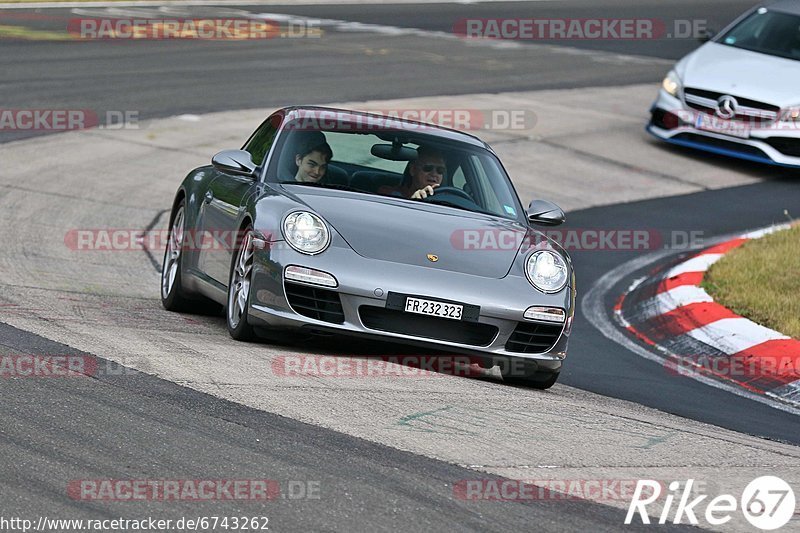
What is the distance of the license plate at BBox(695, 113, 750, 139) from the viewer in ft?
55.6

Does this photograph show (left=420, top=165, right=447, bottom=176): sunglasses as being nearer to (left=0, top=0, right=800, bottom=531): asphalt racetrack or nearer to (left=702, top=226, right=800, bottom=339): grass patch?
(left=0, top=0, right=800, bottom=531): asphalt racetrack

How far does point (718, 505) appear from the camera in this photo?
5555 millimetres

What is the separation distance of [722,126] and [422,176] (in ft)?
29.9

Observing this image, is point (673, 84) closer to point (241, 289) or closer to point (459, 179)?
point (459, 179)

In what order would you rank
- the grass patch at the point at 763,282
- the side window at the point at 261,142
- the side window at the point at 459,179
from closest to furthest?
the side window at the point at 459,179, the side window at the point at 261,142, the grass patch at the point at 763,282

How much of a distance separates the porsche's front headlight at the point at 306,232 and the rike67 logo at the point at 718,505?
248 cm

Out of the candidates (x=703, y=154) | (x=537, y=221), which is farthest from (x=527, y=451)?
(x=703, y=154)

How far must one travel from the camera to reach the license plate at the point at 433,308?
750 cm

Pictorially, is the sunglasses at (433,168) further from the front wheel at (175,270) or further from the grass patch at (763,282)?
the grass patch at (763,282)

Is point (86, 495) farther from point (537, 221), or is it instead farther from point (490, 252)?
point (537, 221)

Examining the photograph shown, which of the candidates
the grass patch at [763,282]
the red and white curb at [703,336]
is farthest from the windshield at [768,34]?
the red and white curb at [703,336]

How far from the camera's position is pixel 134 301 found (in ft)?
32.0

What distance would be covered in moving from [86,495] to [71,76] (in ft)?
50.0

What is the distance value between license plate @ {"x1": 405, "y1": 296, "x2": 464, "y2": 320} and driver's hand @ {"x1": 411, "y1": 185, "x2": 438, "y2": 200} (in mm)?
1218
